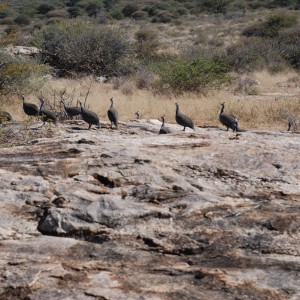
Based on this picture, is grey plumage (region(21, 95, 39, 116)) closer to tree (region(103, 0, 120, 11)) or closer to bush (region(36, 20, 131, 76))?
bush (region(36, 20, 131, 76))

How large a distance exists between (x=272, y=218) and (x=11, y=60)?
47.5ft

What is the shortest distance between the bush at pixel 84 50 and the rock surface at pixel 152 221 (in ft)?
59.6

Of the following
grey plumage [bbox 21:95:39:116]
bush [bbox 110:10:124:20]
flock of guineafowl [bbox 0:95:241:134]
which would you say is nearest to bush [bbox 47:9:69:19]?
bush [bbox 110:10:124:20]

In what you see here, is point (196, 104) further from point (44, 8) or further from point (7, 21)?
point (44, 8)

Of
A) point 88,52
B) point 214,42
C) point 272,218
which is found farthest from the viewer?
point 214,42

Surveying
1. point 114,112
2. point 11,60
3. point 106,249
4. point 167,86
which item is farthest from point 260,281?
point 167,86

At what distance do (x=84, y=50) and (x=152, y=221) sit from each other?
2021cm

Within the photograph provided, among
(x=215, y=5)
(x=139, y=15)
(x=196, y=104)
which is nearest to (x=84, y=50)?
(x=196, y=104)

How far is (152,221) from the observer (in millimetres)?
4312

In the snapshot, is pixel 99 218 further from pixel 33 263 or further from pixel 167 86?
pixel 167 86

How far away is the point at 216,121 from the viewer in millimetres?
14312

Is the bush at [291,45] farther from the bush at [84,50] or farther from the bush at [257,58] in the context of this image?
the bush at [84,50]

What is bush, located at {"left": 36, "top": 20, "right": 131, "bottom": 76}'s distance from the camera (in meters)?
23.4

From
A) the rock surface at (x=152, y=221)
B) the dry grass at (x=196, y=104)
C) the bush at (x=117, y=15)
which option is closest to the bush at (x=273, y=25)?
the dry grass at (x=196, y=104)
